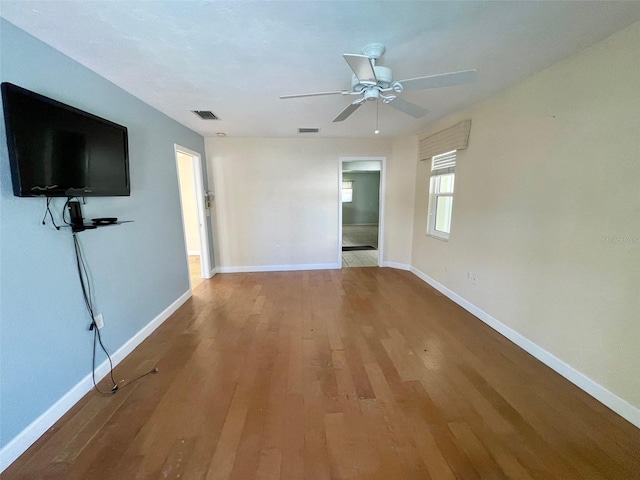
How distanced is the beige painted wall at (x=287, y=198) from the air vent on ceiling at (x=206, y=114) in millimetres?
1182

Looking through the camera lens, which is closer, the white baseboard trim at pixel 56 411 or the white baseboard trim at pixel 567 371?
the white baseboard trim at pixel 56 411

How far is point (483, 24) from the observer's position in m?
1.51

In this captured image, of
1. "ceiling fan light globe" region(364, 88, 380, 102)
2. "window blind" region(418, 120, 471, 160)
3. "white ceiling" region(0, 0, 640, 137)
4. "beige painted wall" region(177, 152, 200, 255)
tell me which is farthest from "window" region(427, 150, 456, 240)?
"beige painted wall" region(177, 152, 200, 255)

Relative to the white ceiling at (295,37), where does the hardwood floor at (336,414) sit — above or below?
below

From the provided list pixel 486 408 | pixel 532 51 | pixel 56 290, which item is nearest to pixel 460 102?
pixel 532 51

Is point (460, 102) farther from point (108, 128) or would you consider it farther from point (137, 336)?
point (137, 336)

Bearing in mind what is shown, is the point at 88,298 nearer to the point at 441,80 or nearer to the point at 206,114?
the point at 206,114

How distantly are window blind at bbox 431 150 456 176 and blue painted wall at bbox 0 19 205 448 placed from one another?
3794 mm

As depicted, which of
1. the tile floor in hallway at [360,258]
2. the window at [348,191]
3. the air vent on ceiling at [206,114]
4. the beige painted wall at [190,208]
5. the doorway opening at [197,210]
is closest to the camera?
the air vent on ceiling at [206,114]

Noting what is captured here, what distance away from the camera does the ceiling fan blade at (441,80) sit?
1.57 meters

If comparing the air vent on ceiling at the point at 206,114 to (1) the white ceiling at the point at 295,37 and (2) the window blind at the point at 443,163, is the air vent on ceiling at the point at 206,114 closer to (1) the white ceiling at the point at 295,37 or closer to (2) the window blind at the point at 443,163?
(1) the white ceiling at the point at 295,37

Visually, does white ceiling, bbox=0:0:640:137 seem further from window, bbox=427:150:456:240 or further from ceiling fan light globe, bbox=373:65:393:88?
window, bbox=427:150:456:240

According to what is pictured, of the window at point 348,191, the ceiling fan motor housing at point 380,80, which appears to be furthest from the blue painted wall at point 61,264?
the window at point 348,191

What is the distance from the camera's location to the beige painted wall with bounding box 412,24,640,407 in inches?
62.9
